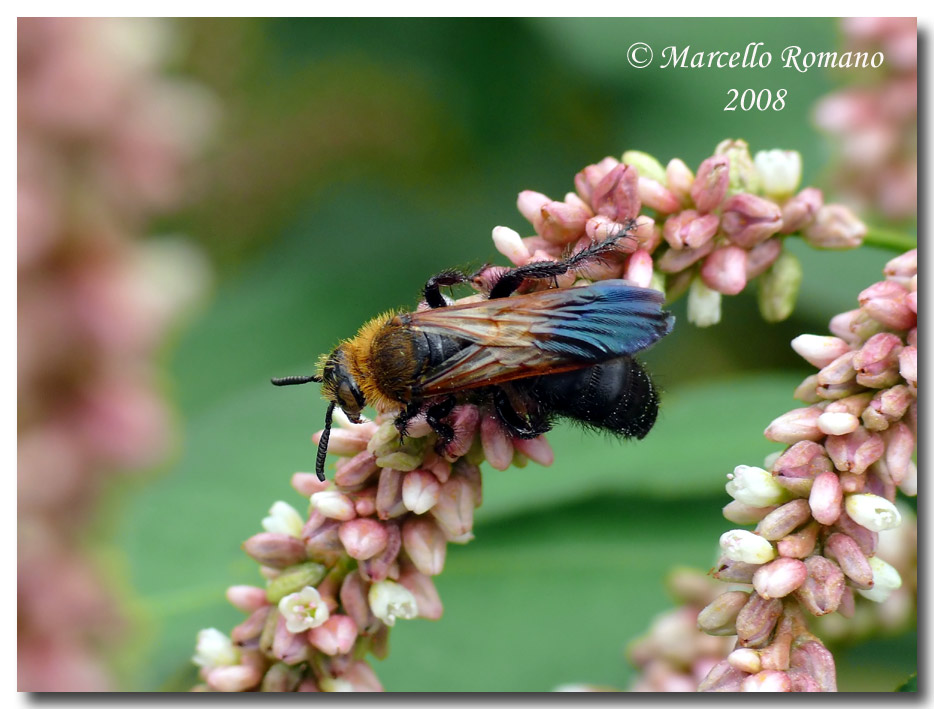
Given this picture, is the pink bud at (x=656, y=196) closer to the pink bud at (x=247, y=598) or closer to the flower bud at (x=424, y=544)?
the flower bud at (x=424, y=544)

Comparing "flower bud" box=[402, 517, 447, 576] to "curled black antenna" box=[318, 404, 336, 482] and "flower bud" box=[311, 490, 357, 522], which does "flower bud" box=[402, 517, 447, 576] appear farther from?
"curled black antenna" box=[318, 404, 336, 482]

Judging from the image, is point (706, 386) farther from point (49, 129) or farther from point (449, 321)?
point (49, 129)

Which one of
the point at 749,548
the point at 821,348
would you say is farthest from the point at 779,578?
the point at 821,348

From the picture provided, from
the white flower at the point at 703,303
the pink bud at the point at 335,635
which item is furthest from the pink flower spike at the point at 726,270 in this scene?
the pink bud at the point at 335,635

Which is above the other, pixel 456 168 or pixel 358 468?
pixel 456 168

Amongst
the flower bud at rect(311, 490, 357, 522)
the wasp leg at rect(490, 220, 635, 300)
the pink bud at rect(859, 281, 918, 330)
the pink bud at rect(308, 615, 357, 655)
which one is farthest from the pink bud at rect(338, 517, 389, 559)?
the pink bud at rect(859, 281, 918, 330)

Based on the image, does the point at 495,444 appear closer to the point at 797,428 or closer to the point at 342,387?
the point at 342,387
